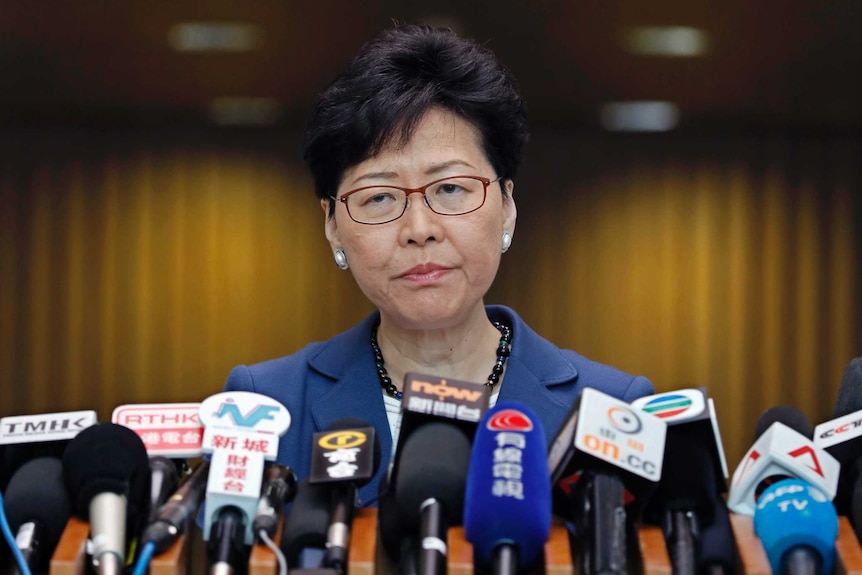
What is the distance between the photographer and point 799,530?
1.25m

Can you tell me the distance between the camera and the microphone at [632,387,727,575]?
4.37 ft

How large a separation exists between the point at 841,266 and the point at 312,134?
→ 5202 mm

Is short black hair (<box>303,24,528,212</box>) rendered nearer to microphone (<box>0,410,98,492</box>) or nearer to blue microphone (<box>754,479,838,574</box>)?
microphone (<box>0,410,98,492</box>)

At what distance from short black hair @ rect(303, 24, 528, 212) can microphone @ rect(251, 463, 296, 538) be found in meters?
0.93

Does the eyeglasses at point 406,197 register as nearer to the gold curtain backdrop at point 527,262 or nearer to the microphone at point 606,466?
the microphone at point 606,466

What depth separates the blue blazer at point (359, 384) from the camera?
2254 millimetres

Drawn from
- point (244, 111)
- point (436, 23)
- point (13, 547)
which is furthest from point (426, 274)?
point (244, 111)

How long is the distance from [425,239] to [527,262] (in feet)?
15.8

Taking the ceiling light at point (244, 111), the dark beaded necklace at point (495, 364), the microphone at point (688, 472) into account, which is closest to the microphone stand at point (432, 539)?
the microphone at point (688, 472)

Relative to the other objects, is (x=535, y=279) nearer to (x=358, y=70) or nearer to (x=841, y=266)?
(x=841, y=266)

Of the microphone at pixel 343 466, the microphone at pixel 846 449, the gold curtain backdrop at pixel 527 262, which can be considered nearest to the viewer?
the microphone at pixel 343 466

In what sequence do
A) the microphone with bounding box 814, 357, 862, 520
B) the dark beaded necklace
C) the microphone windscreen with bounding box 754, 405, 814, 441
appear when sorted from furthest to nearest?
the dark beaded necklace < the microphone windscreen with bounding box 754, 405, 814, 441 < the microphone with bounding box 814, 357, 862, 520

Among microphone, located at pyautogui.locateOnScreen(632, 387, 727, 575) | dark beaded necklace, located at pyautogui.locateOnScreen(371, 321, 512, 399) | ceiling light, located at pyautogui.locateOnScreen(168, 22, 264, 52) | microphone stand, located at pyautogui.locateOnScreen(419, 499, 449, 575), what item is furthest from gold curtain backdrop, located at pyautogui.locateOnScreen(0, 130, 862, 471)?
microphone stand, located at pyautogui.locateOnScreen(419, 499, 449, 575)

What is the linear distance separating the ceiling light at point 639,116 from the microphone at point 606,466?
5.37 metres
